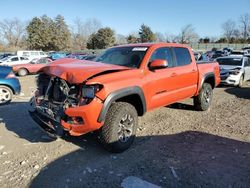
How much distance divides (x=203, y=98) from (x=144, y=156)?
3.57 meters

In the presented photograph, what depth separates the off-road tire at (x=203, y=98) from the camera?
7.62 m

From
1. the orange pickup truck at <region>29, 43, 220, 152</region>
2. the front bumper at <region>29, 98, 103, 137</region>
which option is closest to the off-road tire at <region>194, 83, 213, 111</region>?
the orange pickup truck at <region>29, 43, 220, 152</region>

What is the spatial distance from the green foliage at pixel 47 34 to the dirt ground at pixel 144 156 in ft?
191

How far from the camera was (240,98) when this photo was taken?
1007 cm

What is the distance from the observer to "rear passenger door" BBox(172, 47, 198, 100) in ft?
20.9

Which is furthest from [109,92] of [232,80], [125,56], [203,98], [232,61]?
[232,61]

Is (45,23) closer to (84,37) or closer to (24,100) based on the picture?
(84,37)

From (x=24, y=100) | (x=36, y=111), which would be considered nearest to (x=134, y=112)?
(x=36, y=111)

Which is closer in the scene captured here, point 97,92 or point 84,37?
point 97,92

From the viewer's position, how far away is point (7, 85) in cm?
891

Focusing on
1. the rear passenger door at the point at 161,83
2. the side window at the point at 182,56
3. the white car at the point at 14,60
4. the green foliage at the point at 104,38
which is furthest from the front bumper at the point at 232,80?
the green foliage at the point at 104,38

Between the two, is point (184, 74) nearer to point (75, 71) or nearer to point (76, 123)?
point (75, 71)

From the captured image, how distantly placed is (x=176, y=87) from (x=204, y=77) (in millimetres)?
1534

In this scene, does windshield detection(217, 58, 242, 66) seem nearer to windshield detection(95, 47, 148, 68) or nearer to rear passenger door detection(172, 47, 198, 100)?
rear passenger door detection(172, 47, 198, 100)
